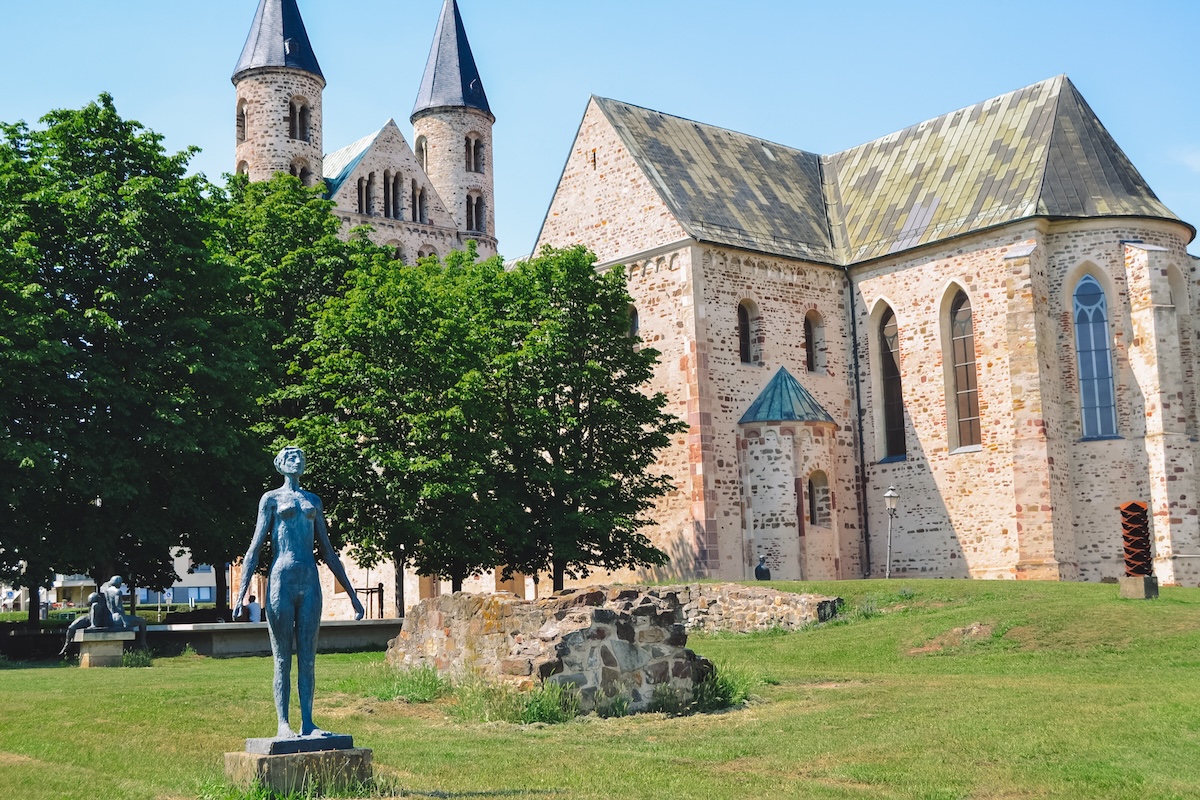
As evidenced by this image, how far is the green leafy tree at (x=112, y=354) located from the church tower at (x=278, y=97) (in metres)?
37.7

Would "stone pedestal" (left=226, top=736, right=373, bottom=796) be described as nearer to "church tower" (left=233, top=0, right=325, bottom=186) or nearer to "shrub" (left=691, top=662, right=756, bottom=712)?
"shrub" (left=691, top=662, right=756, bottom=712)

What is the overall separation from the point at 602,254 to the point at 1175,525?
17.1m

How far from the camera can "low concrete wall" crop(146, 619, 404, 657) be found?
24750 mm

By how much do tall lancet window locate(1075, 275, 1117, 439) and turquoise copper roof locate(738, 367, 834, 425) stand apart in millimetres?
6804

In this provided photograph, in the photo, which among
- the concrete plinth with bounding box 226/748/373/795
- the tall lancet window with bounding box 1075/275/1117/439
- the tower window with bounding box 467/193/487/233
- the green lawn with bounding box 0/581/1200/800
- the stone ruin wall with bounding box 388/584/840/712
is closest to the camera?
the concrete plinth with bounding box 226/748/373/795

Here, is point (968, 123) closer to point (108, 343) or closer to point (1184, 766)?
point (108, 343)

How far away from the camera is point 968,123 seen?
40.9 m

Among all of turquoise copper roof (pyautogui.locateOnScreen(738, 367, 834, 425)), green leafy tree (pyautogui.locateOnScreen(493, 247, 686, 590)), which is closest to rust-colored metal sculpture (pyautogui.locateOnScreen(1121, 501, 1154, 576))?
green leafy tree (pyautogui.locateOnScreen(493, 247, 686, 590))

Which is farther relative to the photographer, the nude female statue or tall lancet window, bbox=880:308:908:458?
tall lancet window, bbox=880:308:908:458

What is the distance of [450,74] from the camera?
7694 cm

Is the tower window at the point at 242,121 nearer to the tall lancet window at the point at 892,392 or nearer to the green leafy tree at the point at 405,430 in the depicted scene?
the green leafy tree at the point at 405,430

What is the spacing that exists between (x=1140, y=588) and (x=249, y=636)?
1667 centimetres

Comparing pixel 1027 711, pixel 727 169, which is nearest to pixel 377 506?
pixel 727 169

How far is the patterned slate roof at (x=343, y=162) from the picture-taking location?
7344 cm
